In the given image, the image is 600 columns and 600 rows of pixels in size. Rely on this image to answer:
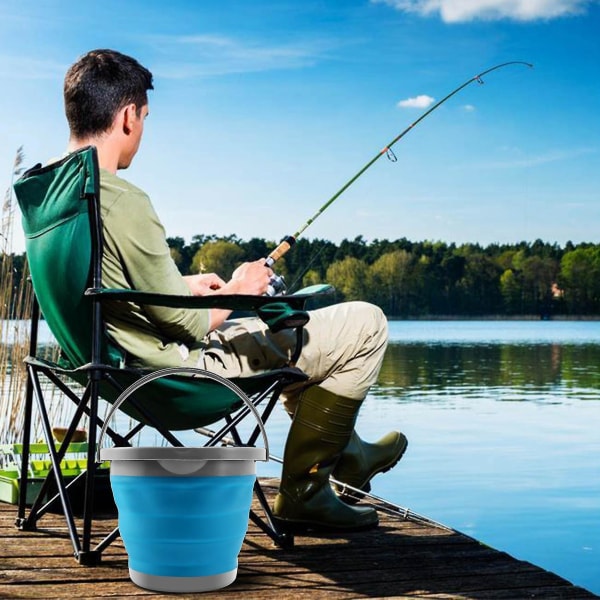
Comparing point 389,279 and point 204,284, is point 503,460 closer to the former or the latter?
point 204,284

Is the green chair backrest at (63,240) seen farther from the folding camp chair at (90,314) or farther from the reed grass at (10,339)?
the reed grass at (10,339)

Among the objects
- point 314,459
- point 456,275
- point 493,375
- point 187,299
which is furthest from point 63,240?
point 456,275

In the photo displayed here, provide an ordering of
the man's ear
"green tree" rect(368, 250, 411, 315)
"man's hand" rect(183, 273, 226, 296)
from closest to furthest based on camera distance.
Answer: the man's ear < "man's hand" rect(183, 273, 226, 296) < "green tree" rect(368, 250, 411, 315)

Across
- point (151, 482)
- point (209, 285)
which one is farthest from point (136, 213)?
point (151, 482)

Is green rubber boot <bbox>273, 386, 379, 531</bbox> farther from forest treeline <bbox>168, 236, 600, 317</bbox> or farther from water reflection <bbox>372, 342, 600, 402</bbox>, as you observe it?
forest treeline <bbox>168, 236, 600, 317</bbox>

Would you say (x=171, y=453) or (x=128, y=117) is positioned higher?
(x=128, y=117)

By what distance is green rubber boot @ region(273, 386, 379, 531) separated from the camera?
274cm

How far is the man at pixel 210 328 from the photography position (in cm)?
237

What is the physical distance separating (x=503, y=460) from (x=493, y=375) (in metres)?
9.58

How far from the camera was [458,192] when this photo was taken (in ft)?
235

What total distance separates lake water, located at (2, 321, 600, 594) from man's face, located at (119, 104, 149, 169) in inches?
128

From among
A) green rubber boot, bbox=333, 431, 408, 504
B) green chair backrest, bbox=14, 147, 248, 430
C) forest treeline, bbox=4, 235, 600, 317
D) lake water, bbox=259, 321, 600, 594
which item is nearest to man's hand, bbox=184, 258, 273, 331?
green chair backrest, bbox=14, 147, 248, 430

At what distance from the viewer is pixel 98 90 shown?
2445mm

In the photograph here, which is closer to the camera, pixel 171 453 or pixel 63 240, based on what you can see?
pixel 171 453
